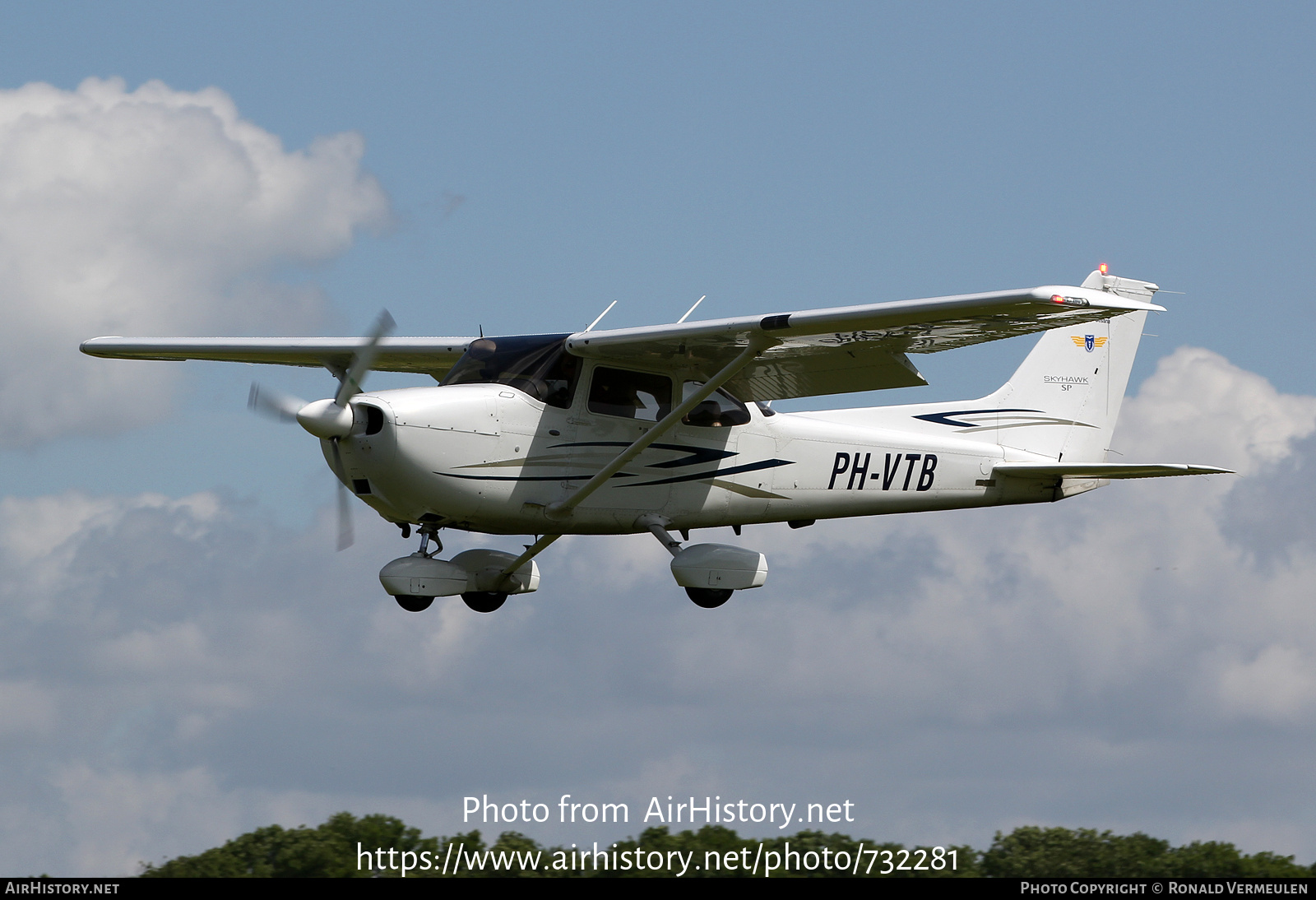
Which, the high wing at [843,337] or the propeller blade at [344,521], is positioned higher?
the high wing at [843,337]

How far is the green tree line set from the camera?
36.4 feet

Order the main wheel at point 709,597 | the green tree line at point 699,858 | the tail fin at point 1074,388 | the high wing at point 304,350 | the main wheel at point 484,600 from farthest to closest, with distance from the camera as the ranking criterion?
1. the tail fin at point 1074,388
2. the high wing at point 304,350
3. the main wheel at point 484,600
4. the main wheel at point 709,597
5. the green tree line at point 699,858

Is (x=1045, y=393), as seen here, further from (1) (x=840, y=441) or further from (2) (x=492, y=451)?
(2) (x=492, y=451)

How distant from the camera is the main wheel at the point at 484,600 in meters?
14.3

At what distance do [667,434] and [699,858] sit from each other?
3.84 meters

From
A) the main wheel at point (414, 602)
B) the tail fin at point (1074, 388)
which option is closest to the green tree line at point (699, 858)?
the main wheel at point (414, 602)

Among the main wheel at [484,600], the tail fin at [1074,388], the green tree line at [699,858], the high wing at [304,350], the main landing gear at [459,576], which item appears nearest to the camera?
the green tree line at [699,858]

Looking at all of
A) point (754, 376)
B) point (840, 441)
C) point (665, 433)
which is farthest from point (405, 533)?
point (840, 441)

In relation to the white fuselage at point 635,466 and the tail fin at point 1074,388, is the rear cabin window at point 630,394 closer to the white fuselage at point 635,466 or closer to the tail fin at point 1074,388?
the white fuselage at point 635,466

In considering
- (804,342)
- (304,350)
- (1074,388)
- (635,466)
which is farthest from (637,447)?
(1074,388)

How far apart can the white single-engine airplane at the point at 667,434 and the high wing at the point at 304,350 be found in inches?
1.2

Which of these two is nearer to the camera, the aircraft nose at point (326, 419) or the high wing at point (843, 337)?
the high wing at point (843, 337)
